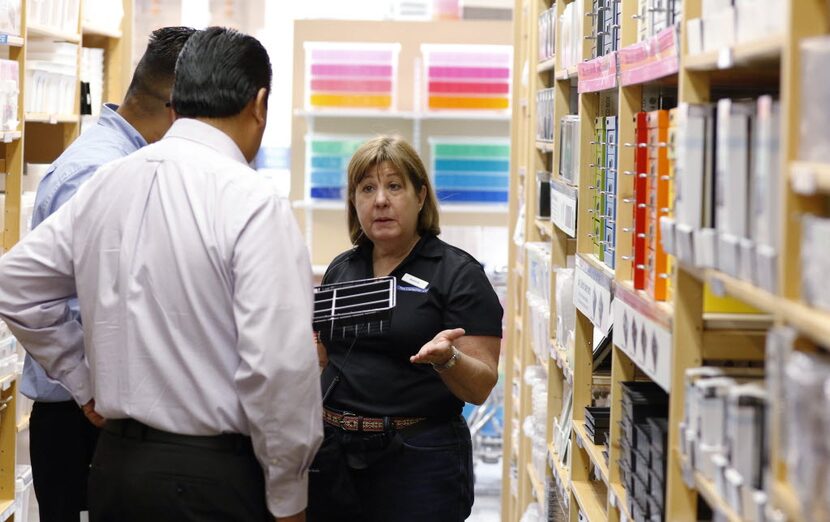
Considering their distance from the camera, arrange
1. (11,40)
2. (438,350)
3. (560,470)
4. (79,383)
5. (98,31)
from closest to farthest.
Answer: (79,383)
(438,350)
(560,470)
(11,40)
(98,31)

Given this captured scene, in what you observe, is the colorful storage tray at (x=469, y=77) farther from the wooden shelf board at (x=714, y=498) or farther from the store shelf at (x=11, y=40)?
the wooden shelf board at (x=714, y=498)

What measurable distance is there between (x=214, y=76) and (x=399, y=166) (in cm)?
91

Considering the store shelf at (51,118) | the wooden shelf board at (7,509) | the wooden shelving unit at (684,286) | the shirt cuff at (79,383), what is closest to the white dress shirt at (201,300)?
the shirt cuff at (79,383)

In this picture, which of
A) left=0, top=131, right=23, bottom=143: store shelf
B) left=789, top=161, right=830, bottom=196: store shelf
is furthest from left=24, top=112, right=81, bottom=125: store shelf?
left=789, top=161, right=830, bottom=196: store shelf

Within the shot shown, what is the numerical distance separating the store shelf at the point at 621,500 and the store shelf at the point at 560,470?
745 mm

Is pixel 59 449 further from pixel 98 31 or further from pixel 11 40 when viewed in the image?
pixel 98 31

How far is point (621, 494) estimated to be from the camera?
2.48 metres

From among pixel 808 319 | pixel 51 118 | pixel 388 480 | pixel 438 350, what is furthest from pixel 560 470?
pixel 51 118

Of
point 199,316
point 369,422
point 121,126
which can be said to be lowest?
point 369,422

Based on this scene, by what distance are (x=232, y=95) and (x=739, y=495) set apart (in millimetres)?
1305

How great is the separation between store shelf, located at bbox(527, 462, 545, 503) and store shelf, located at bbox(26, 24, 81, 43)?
8.43 ft

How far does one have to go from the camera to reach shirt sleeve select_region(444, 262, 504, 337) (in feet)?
9.66

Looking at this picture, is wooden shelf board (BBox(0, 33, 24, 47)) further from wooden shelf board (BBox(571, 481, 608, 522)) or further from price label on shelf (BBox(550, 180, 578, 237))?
wooden shelf board (BBox(571, 481, 608, 522))

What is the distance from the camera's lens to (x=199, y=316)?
2197 millimetres
